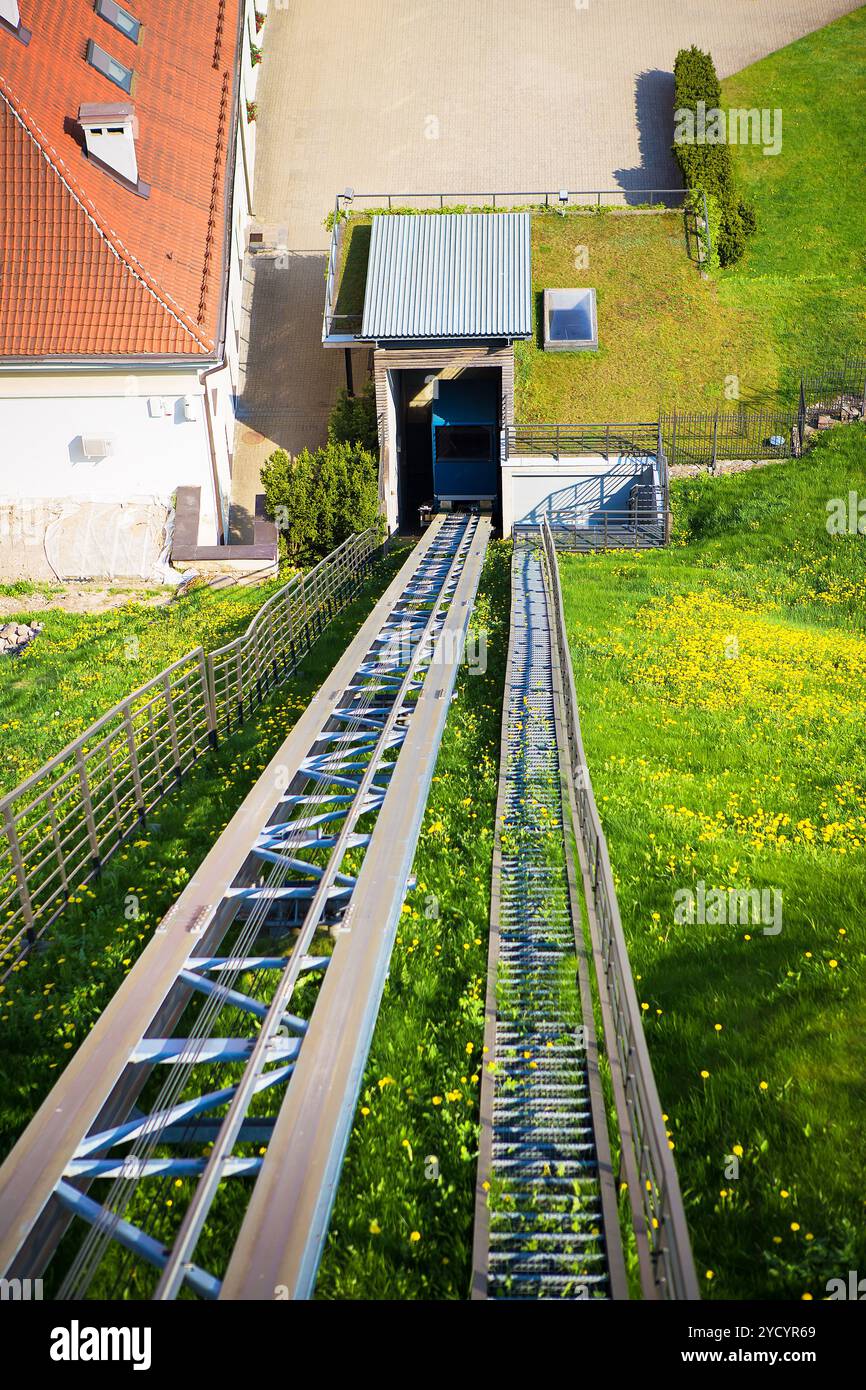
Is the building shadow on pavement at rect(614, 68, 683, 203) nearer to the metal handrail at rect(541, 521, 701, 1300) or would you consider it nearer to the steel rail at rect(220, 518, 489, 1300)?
the steel rail at rect(220, 518, 489, 1300)

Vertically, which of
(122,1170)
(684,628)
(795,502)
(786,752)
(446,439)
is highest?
(446,439)

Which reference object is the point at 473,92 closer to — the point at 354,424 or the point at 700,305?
the point at 700,305

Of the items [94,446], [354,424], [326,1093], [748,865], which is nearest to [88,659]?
[94,446]

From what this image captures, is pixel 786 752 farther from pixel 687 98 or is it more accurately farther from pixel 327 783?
pixel 687 98

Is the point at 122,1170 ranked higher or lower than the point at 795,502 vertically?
lower

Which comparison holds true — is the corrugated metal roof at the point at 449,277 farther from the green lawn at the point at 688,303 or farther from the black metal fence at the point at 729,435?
the black metal fence at the point at 729,435

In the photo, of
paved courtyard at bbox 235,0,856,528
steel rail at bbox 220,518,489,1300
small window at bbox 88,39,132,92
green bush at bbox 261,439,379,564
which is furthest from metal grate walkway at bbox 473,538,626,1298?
paved courtyard at bbox 235,0,856,528

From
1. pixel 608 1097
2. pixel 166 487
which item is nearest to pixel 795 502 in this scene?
pixel 166 487

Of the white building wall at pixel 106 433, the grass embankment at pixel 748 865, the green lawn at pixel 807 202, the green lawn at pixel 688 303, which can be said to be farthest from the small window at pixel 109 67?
the grass embankment at pixel 748 865
